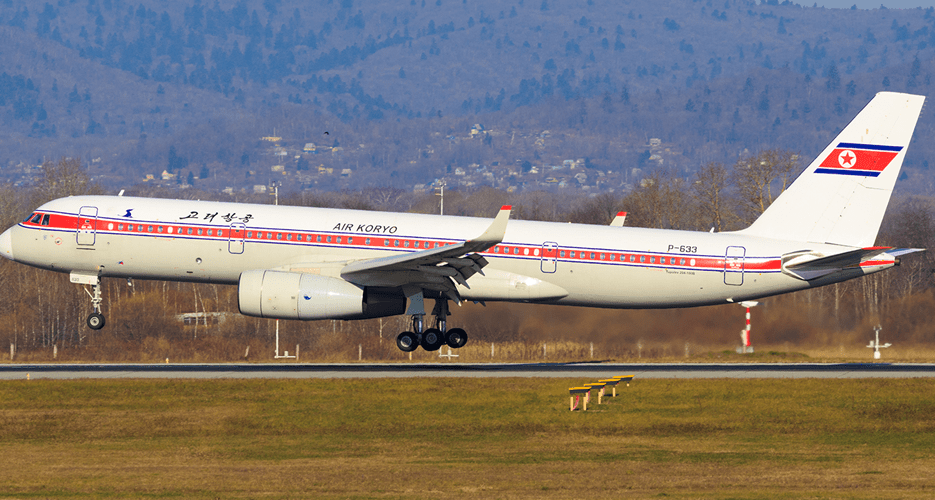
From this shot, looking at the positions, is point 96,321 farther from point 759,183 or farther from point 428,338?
point 759,183

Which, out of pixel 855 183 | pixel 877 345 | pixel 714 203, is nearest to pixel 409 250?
pixel 855 183

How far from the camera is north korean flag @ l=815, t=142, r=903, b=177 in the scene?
138 ft

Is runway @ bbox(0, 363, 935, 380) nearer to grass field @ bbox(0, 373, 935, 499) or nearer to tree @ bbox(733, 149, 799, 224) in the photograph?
grass field @ bbox(0, 373, 935, 499)

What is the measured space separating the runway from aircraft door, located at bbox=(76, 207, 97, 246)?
4.57 meters

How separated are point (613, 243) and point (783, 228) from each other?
6.40 meters

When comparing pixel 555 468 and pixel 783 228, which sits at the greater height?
pixel 783 228

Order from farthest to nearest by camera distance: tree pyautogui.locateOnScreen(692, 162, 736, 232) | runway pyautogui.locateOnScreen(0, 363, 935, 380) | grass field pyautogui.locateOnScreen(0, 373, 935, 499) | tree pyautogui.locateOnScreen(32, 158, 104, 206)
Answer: tree pyautogui.locateOnScreen(32, 158, 104, 206) < tree pyautogui.locateOnScreen(692, 162, 736, 232) < runway pyautogui.locateOnScreen(0, 363, 935, 380) < grass field pyautogui.locateOnScreen(0, 373, 935, 499)

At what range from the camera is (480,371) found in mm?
40406

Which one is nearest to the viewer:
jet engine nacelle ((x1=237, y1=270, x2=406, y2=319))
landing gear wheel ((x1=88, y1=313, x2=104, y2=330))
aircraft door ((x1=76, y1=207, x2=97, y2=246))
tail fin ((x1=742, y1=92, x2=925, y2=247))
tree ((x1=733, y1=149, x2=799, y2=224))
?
jet engine nacelle ((x1=237, y1=270, x2=406, y2=319))

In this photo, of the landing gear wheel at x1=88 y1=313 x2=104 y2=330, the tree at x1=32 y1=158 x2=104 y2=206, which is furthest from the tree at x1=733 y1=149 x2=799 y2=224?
the tree at x1=32 y1=158 x2=104 y2=206

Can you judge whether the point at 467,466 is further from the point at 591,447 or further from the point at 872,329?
the point at 872,329

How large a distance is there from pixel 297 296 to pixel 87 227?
874 cm

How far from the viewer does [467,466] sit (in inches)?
977

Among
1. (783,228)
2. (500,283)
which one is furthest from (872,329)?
(500,283)
